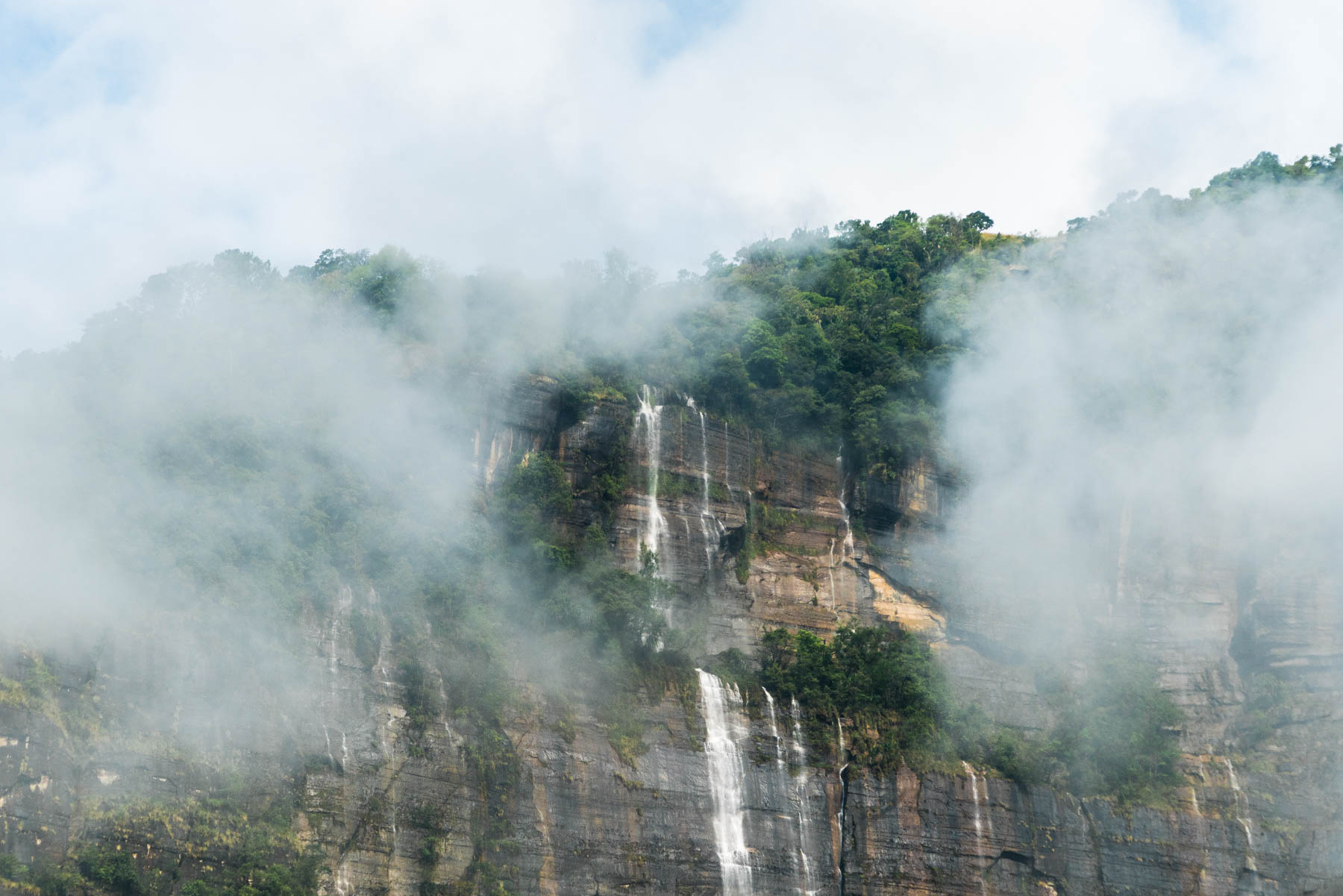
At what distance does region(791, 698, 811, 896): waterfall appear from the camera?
4803cm

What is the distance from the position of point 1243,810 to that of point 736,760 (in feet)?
54.7

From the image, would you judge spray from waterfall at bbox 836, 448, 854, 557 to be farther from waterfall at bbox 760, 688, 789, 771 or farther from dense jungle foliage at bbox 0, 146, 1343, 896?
Result: waterfall at bbox 760, 688, 789, 771

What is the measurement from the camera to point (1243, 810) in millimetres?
49969

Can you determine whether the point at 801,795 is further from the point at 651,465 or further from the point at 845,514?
the point at 651,465

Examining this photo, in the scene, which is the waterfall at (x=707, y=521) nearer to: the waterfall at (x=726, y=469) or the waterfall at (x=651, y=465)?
the waterfall at (x=726, y=469)

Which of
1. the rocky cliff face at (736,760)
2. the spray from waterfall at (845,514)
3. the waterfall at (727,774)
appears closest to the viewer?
the rocky cliff face at (736,760)

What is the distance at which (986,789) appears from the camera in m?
50.3

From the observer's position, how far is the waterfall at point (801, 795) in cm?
4803

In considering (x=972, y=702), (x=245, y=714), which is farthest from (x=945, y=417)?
(x=245, y=714)

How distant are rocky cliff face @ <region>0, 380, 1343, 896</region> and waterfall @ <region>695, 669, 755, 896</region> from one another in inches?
3.4

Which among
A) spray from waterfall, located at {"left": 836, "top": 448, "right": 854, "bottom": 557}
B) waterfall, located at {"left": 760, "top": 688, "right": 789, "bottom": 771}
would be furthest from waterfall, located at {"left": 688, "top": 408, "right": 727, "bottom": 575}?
waterfall, located at {"left": 760, "top": 688, "right": 789, "bottom": 771}

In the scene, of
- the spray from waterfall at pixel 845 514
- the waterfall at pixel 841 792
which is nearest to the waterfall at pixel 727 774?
the waterfall at pixel 841 792

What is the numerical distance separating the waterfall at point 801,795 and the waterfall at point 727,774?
68.3 inches

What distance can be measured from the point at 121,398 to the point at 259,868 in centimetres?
1702
